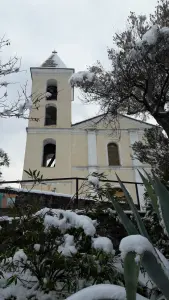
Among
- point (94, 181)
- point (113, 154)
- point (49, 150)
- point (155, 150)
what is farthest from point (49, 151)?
point (94, 181)

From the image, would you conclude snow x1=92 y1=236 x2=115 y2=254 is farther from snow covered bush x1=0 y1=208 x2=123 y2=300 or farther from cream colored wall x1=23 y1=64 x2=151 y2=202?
cream colored wall x1=23 y1=64 x2=151 y2=202

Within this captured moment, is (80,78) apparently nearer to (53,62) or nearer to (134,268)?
(134,268)

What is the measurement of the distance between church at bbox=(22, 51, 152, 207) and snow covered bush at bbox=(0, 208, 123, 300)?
12800 millimetres

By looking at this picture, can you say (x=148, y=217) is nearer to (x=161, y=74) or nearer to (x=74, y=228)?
(x=74, y=228)

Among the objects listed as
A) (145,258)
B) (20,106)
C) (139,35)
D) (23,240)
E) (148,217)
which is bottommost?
(145,258)

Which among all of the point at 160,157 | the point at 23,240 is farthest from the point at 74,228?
the point at 160,157

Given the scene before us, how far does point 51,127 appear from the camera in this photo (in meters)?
19.8

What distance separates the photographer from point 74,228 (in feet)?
11.1

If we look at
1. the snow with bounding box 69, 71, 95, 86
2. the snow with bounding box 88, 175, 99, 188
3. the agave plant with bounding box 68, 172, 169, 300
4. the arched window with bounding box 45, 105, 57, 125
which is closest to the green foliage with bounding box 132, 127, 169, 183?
the snow with bounding box 69, 71, 95, 86

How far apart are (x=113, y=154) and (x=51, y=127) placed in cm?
475

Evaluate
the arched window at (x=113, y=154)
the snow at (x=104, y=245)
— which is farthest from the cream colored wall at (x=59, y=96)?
the snow at (x=104, y=245)

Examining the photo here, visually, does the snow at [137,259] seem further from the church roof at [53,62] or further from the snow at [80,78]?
the church roof at [53,62]

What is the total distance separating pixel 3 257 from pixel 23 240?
295 millimetres

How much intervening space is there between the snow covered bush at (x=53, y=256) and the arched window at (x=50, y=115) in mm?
17635
